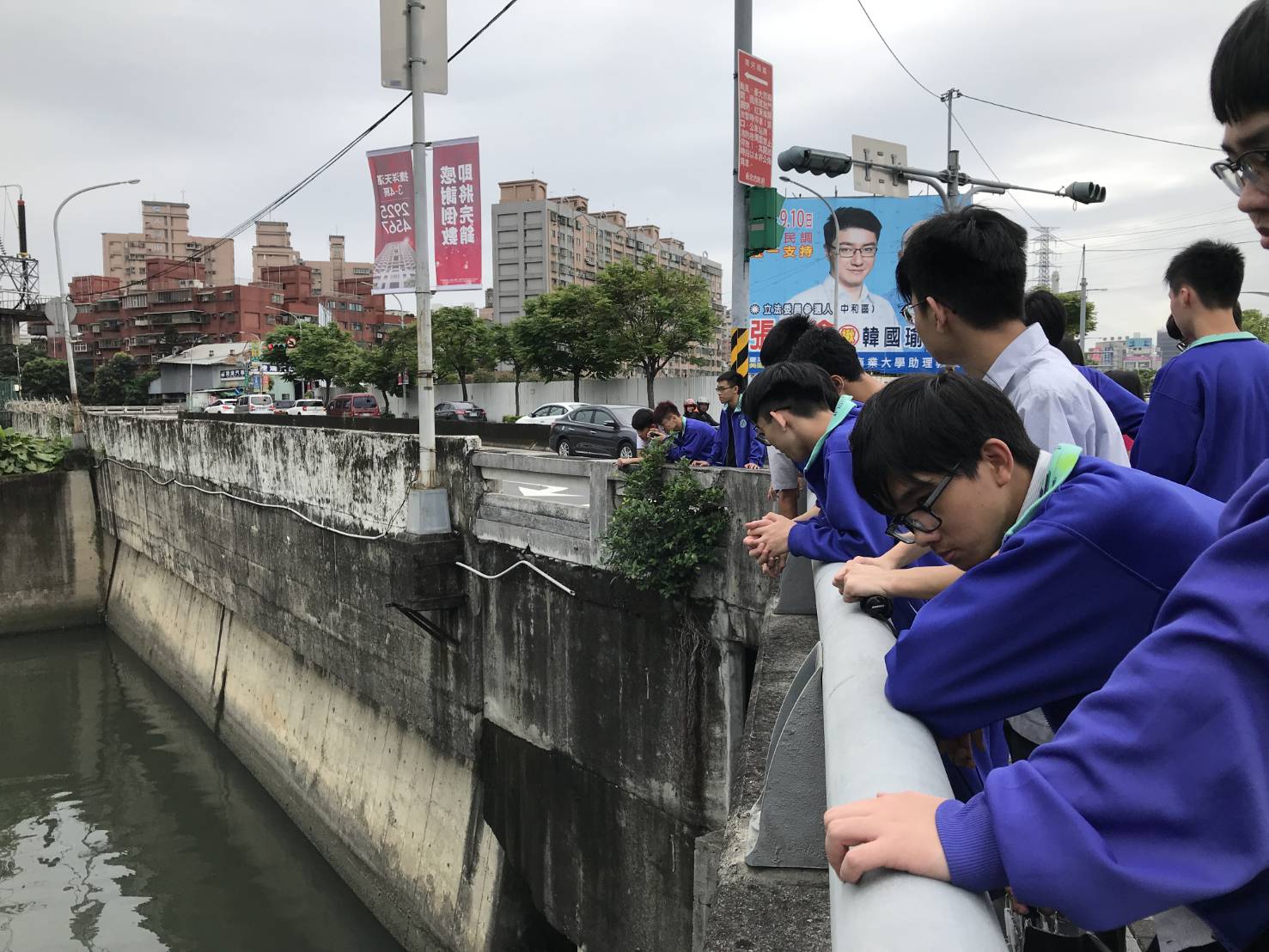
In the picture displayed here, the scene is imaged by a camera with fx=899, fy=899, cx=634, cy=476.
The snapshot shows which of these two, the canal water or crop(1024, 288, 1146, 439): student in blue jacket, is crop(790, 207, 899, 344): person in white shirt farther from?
crop(1024, 288, 1146, 439): student in blue jacket

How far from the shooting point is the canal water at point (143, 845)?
9.18 m

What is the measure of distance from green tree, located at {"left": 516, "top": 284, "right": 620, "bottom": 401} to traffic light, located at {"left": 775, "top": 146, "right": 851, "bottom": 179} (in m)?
23.5

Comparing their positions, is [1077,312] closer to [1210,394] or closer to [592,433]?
[592,433]

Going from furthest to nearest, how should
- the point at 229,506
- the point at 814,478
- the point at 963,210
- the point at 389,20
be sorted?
1. the point at 229,506
2. the point at 389,20
3. the point at 814,478
4. the point at 963,210

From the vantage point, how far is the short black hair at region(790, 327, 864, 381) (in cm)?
346

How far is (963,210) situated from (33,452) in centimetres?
2190

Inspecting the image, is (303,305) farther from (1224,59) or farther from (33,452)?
(1224,59)

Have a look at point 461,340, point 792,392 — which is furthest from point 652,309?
point 792,392

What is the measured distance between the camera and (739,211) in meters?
7.11

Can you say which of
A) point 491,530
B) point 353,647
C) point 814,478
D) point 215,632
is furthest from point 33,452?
point 814,478

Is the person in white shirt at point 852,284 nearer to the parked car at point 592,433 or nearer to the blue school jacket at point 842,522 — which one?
the parked car at point 592,433

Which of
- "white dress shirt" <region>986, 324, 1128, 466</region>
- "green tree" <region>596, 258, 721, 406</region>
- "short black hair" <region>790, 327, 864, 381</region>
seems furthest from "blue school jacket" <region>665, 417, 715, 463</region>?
"green tree" <region>596, 258, 721, 406</region>

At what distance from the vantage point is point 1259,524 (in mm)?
770

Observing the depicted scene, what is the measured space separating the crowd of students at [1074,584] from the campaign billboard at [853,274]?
75.3 feet
